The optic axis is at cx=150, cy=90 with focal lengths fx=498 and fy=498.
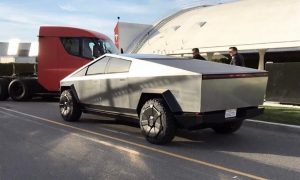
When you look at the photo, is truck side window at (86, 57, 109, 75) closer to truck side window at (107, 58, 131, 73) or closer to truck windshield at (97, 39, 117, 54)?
truck side window at (107, 58, 131, 73)

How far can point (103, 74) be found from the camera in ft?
34.9

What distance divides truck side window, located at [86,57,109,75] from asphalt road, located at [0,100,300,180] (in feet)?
3.99

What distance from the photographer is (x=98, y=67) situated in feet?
35.9

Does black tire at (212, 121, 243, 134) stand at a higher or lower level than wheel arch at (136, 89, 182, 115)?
lower

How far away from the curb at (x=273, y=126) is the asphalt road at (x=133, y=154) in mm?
229

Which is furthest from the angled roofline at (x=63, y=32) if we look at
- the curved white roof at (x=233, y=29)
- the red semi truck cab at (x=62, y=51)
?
the curved white roof at (x=233, y=29)

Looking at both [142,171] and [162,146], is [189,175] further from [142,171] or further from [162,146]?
[162,146]

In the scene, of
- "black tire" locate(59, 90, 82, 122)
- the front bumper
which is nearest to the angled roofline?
"black tire" locate(59, 90, 82, 122)

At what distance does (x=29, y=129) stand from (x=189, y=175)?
5.07 meters

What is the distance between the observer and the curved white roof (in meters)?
39.5

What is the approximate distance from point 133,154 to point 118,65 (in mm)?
2699

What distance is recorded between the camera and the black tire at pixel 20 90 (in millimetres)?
18562

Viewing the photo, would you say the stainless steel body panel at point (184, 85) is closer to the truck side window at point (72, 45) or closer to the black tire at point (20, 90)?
the truck side window at point (72, 45)

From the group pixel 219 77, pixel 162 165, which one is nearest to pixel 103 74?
pixel 219 77
